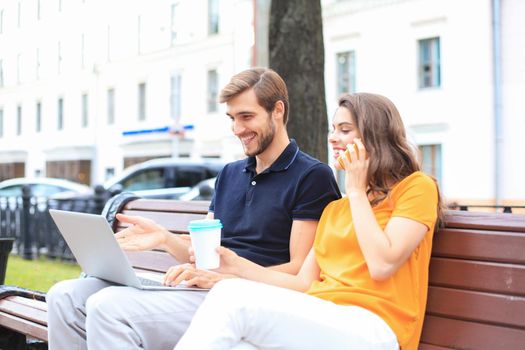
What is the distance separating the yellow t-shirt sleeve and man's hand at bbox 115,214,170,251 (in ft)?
3.38

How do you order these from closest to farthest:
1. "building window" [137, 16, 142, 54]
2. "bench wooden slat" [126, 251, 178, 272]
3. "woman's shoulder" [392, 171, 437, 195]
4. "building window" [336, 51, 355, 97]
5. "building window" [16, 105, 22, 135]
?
"woman's shoulder" [392, 171, 437, 195]
"bench wooden slat" [126, 251, 178, 272]
"building window" [336, 51, 355, 97]
"building window" [137, 16, 142, 54]
"building window" [16, 105, 22, 135]

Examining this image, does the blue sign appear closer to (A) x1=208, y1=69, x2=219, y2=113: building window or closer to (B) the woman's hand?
(A) x1=208, y1=69, x2=219, y2=113: building window

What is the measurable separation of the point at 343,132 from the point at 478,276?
2.39ft

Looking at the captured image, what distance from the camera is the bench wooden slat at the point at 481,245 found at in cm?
242

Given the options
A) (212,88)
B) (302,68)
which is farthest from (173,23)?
(302,68)

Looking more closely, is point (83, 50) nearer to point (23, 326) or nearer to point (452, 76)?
point (452, 76)

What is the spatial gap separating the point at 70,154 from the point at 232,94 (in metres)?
31.1

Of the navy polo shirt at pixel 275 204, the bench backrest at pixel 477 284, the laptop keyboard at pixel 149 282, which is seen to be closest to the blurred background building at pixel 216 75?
the navy polo shirt at pixel 275 204

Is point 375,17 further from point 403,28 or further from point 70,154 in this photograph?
point 70,154

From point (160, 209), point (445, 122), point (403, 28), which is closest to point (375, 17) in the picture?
point (403, 28)

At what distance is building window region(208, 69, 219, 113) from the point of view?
26.3 metres

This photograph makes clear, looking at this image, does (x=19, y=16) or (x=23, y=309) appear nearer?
(x=23, y=309)

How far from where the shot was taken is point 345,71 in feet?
71.9

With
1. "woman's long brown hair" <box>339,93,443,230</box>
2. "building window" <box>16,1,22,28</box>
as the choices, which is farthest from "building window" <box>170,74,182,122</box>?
"woman's long brown hair" <box>339,93,443,230</box>
